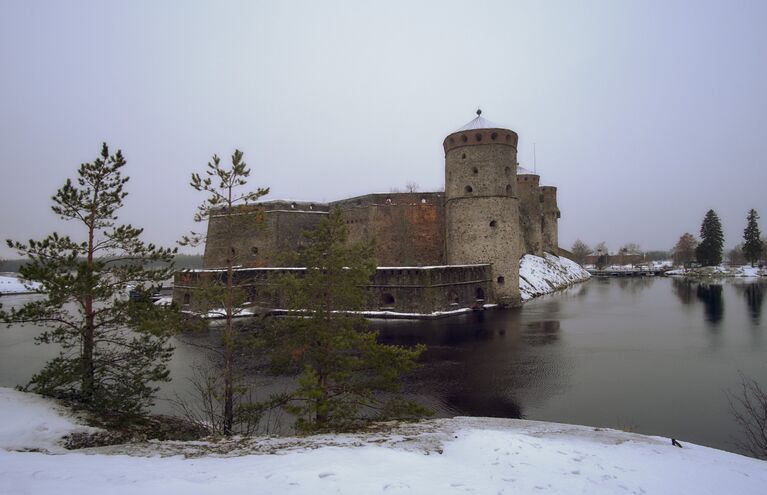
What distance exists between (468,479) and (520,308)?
1878 cm

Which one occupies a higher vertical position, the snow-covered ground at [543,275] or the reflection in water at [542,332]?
the snow-covered ground at [543,275]

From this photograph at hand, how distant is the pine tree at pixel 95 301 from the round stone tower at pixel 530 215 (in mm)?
31478

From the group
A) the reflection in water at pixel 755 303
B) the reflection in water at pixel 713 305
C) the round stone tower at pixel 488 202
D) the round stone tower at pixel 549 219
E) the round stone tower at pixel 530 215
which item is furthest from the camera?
the round stone tower at pixel 549 219

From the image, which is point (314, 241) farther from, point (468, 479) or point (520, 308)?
point (520, 308)

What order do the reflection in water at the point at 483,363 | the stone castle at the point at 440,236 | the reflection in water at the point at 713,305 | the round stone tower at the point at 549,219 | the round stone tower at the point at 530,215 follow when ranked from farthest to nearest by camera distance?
the round stone tower at the point at 549,219
the round stone tower at the point at 530,215
the stone castle at the point at 440,236
the reflection in water at the point at 713,305
the reflection in water at the point at 483,363

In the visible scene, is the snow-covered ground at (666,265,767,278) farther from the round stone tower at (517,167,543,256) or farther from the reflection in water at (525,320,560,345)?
the reflection in water at (525,320,560,345)

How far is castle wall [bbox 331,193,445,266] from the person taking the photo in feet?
85.7

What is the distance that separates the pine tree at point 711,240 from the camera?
156 ft

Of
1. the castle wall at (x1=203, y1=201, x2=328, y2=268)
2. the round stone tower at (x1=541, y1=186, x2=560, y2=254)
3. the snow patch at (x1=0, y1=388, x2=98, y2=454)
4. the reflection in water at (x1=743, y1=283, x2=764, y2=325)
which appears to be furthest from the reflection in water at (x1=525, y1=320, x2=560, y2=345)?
the round stone tower at (x1=541, y1=186, x2=560, y2=254)

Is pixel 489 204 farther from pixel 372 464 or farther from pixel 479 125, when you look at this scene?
pixel 372 464

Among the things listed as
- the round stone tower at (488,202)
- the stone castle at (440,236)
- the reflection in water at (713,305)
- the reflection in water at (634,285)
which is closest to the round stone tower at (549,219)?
the reflection in water at (634,285)

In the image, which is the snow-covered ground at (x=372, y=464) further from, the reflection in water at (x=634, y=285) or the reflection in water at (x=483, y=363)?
the reflection in water at (x=634, y=285)

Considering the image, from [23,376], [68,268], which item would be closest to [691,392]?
[68,268]

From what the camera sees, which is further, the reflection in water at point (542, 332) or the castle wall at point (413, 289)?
the castle wall at point (413, 289)
